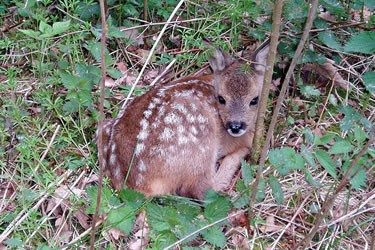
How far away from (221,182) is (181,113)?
58 cm

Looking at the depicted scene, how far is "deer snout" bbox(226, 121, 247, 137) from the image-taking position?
457 centimetres

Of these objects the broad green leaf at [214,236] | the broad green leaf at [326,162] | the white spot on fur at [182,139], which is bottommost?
the broad green leaf at [214,236]

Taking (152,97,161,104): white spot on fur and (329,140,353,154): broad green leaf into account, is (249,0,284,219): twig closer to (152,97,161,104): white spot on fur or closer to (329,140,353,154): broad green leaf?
(329,140,353,154): broad green leaf

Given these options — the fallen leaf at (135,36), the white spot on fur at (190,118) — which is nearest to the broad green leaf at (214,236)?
the white spot on fur at (190,118)

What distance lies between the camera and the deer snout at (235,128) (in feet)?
15.0

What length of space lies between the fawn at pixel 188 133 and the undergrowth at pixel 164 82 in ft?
0.56

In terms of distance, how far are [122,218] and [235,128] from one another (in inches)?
52.2

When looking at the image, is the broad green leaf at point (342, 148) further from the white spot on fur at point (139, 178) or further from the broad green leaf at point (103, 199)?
the broad green leaf at point (103, 199)

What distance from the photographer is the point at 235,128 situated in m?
4.58

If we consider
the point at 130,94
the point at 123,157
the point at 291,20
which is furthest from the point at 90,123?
the point at 291,20

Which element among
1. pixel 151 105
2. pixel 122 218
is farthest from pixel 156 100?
pixel 122 218

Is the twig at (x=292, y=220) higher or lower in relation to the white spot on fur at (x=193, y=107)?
lower

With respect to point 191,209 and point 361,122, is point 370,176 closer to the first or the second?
point 361,122

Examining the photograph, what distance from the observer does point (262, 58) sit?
4602mm
